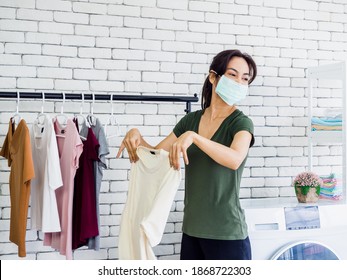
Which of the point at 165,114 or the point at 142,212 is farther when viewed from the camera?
the point at 165,114

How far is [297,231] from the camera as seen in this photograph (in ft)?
8.87

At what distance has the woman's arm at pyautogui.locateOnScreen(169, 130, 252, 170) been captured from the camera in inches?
73.8

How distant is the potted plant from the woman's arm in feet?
3.79

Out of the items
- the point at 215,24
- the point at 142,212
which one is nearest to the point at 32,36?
the point at 215,24

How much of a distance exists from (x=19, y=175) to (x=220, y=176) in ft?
3.47

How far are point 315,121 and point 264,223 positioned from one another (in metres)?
0.98

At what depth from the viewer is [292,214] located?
275 centimetres

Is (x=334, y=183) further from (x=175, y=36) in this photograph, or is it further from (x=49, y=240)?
(x=49, y=240)

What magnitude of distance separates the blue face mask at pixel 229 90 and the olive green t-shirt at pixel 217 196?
→ 0.09 meters

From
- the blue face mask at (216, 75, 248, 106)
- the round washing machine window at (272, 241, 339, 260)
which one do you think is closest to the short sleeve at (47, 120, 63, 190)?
the blue face mask at (216, 75, 248, 106)

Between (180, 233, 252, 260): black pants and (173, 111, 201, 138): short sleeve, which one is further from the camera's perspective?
(173, 111, 201, 138): short sleeve

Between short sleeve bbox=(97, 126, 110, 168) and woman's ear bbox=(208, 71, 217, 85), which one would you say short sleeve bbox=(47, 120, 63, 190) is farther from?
woman's ear bbox=(208, 71, 217, 85)

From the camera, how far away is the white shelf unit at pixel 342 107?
10.2 ft
